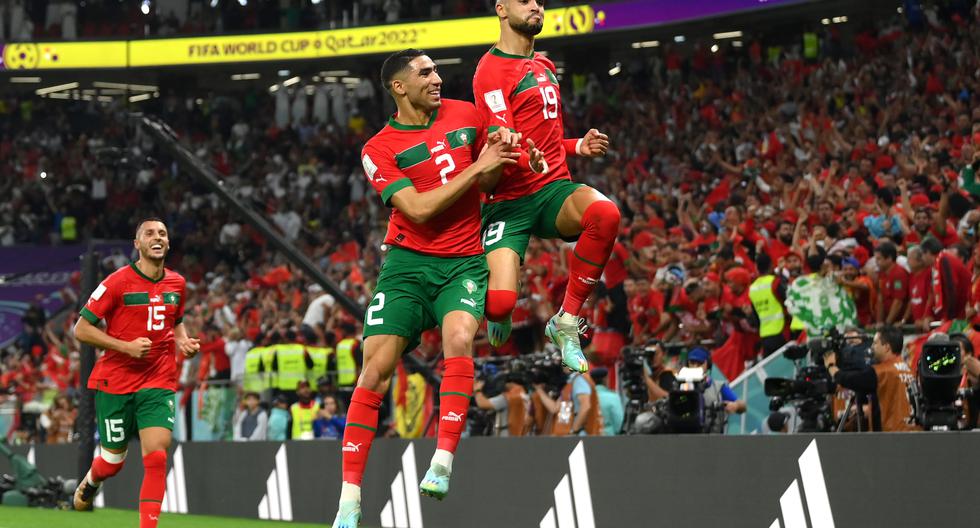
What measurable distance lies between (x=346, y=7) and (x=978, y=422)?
25028mm

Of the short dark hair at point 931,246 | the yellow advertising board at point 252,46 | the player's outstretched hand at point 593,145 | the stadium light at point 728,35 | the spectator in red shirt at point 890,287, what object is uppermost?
the yellow advertising board at point 252,46

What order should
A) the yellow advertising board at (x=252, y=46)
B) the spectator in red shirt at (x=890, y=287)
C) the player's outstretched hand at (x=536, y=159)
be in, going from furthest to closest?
1. the yellow advertising board at (x=252, y=46)
2. the spectator in red shirt at (x=890, y=287)
3. the player's outstretched hand at (x=536, y=159)

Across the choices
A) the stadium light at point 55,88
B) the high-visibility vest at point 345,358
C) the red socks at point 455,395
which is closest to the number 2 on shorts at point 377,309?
the red socks at point 455,395

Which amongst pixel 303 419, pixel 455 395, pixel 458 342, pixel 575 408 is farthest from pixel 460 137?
pixel 303 419

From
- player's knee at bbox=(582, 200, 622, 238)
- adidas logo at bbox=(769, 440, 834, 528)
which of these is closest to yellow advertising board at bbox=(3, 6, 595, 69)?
adidas logo at bbox=(769, 440, 834, 528)

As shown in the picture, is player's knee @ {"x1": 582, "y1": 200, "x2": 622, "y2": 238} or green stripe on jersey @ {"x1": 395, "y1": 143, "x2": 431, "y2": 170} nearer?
green stripe on jersey @ {"x1": 395, "y1": 143, "x2": 431, "y2": 170}

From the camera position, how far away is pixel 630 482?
10062 mm

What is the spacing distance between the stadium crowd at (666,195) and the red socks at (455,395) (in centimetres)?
461

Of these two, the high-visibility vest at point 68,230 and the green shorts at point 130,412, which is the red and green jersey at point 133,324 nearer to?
the green shorts at point 130,412

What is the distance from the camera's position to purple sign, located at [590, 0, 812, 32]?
81.2ft

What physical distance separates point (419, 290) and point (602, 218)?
1.08 m

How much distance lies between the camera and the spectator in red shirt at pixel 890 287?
40.0ft

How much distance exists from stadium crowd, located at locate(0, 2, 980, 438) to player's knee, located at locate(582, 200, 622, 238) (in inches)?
152

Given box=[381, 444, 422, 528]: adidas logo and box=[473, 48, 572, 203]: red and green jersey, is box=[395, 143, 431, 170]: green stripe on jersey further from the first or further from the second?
box=[381, 444, 422, 528]: adidas logo
